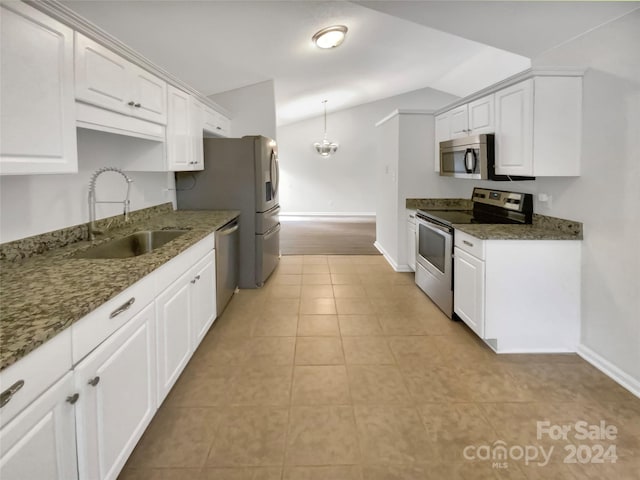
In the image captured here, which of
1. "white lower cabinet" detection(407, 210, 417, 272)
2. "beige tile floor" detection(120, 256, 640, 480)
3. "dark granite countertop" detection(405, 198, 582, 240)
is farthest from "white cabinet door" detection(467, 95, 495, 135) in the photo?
"beige tile floor" detection(120, 256, 640, 480)

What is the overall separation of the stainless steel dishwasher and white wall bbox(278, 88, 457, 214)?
696 centimetres

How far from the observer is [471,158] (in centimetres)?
379

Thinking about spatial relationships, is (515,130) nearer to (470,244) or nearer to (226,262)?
(470,244)

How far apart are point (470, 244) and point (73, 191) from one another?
267cm

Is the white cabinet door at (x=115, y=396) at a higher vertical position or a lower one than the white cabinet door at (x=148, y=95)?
lower

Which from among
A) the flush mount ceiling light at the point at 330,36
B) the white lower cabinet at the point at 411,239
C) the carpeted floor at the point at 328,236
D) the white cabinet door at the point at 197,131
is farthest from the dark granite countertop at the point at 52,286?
the carpeted floor at the point at 328,236

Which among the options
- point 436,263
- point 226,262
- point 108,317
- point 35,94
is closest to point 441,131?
point 436,263

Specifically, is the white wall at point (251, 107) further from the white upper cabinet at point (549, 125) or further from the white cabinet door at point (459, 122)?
the white upper cabinet at point (549, 125)

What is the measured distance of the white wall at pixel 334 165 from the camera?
425 inches

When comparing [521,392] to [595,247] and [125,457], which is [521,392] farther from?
[125,457]

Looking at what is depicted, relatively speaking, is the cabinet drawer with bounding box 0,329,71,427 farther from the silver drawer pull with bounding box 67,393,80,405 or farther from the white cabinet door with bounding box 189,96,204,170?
the white cabinet door with bounding box 189,96,204,170

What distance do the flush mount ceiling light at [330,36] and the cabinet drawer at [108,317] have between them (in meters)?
3.20

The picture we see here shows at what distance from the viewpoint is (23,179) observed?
206 centimetres

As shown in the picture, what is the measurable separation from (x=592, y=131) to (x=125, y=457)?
10.4 ft
